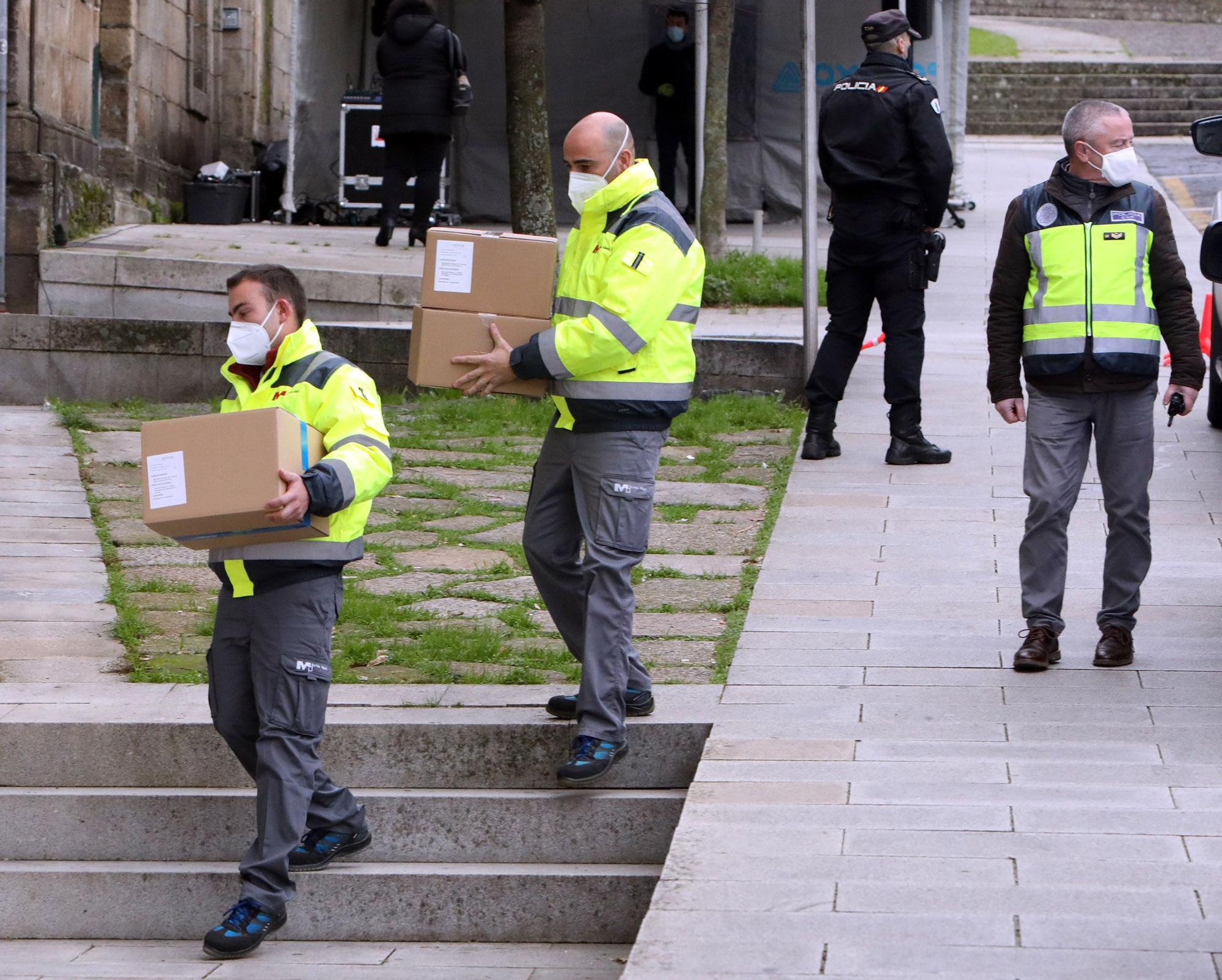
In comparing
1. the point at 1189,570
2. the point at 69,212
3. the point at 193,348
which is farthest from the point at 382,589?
the point at 69,212

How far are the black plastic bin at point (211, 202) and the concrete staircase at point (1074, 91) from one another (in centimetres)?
1747

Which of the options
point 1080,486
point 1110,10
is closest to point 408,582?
point 1080,486

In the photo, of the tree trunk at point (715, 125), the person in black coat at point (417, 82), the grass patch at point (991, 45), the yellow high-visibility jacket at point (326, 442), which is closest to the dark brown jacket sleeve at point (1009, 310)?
the yellow high-visibility jacket at point (326, 442)

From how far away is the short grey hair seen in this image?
225 inches

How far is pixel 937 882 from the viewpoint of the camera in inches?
165

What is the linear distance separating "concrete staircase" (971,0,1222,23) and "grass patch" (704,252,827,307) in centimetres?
3287

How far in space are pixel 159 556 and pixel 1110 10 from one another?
4073 cm

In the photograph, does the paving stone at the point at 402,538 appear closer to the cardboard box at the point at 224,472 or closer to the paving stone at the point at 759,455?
the paving stone at the point at 759,455

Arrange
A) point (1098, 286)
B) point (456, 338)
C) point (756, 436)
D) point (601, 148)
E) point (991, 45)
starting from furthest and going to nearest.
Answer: point (991, 45) → point (756, 436) → point (1098, 286) → point (456, 338) → point (601, 148)

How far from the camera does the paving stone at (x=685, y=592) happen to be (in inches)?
267

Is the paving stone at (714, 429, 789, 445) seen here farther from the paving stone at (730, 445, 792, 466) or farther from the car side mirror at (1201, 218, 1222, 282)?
the car side mirror at (1201, 218, 1222, 282)

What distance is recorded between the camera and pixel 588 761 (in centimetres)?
504

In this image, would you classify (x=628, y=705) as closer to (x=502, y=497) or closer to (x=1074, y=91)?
(x=502, y=497)

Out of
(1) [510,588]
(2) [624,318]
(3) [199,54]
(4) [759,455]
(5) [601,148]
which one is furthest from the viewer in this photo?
(3) [199,54]
